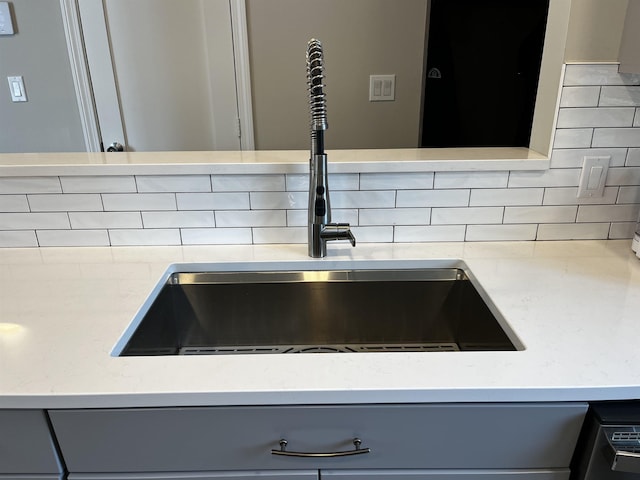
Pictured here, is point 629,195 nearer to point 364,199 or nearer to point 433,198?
point 433,198

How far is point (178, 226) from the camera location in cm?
126

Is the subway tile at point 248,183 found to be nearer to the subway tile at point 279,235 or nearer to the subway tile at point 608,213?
the subway tile at point 279,235

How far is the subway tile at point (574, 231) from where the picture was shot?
1.27 m

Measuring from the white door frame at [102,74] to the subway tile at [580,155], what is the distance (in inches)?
68.7

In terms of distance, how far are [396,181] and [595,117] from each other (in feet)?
1.66

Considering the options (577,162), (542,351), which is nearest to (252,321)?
(542,351)

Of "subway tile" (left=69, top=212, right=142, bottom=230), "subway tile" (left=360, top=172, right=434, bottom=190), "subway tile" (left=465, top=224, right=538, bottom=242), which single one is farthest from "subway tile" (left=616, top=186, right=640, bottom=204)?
"subway tile" (left=69, top=212, right=142, bottom=230)

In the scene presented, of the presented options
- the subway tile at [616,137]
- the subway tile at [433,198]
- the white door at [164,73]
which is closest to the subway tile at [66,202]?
the subway tile at [433,198]

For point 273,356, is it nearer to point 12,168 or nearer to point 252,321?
point 252,321

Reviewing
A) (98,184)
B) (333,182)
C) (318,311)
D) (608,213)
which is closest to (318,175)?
(333,182)

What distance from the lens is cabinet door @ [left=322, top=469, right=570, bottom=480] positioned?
81 cm

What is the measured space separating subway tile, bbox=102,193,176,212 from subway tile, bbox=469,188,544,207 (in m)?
0.79

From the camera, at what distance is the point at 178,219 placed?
1.25m

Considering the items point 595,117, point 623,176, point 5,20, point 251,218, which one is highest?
point 5,20
